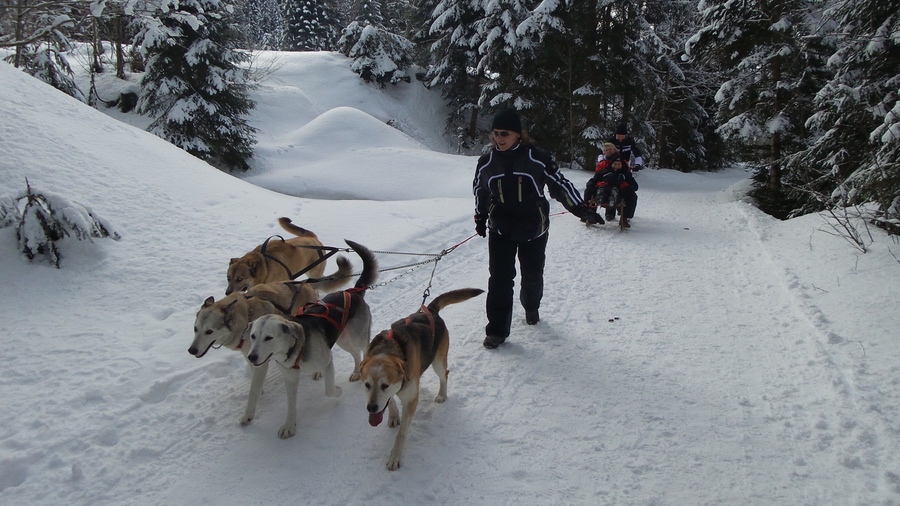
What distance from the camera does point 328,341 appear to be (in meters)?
3.63

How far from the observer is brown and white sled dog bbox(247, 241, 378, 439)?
126 inches

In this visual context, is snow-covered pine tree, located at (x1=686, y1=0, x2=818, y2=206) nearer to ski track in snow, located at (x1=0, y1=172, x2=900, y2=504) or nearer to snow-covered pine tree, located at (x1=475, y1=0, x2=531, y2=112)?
snow-covered pine tree, located at (x1=475, y1=0, x2=531, y2=112)

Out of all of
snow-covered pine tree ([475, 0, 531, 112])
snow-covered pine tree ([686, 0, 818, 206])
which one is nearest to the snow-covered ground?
snow-covered pine tree ([686, 0, 818, 206])

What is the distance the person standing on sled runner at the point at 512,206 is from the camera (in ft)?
14.6

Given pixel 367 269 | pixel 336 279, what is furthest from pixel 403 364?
pixel 336 279

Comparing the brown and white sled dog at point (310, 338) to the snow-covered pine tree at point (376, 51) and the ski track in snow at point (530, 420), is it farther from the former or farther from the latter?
the snow-covered pine tree at point (376, 51)

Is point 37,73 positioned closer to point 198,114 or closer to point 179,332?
point 198,114

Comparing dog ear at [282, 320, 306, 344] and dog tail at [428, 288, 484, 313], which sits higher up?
dog tail at [428, 288, 484, 313]

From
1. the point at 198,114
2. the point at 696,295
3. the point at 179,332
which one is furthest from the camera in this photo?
the point at 198,114

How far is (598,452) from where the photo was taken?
3.27 m

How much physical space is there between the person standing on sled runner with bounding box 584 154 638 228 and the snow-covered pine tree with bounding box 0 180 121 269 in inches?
329

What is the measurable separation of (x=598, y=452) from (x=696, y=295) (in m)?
3.47

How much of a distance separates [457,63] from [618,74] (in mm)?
13518

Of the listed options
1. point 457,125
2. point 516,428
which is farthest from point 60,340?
point 457,125
